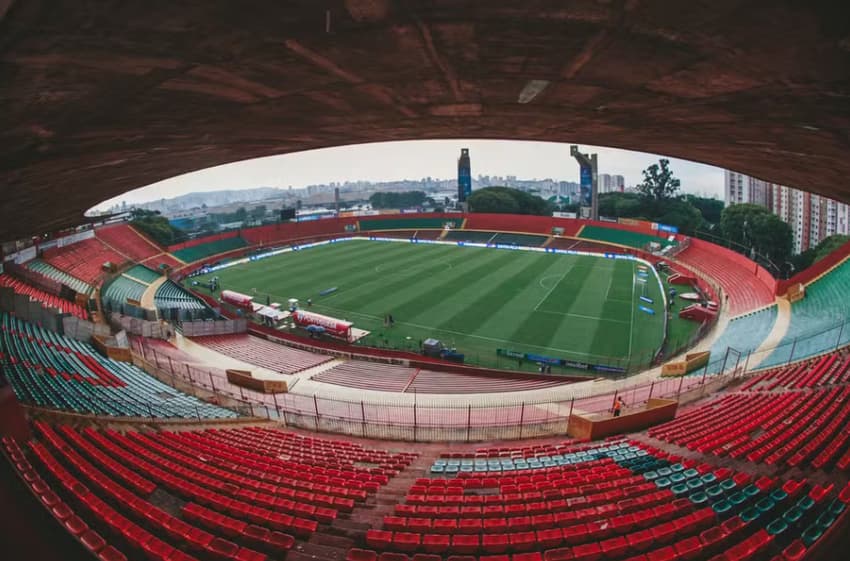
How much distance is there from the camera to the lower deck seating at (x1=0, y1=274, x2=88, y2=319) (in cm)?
2694

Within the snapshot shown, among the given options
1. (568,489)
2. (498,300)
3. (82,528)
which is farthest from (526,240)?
(82,528)

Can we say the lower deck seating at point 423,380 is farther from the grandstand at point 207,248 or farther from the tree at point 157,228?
the tree at point 157,228

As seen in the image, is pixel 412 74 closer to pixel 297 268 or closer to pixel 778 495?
pixel 778 495

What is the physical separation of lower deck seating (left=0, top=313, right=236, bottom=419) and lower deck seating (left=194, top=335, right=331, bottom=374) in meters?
5.99

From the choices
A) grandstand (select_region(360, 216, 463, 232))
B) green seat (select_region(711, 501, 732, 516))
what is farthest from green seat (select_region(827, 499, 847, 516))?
grandstand (select_region(360, 216, 463, 232))

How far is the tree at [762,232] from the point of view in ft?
172

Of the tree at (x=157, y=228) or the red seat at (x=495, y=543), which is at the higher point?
the tree at (x=157, y=228)

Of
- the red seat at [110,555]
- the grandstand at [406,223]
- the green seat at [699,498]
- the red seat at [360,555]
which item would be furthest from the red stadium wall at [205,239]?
the green seat at [699,498]

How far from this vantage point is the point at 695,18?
3359 mm

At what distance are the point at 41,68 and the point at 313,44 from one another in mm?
2269

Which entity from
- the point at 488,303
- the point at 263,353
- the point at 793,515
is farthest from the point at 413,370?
the point at 793,515

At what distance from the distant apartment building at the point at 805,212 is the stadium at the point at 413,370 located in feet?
290

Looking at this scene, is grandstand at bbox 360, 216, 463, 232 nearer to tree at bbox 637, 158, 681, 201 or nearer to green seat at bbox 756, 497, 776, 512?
tree at bbox 637, 158, 681, 201

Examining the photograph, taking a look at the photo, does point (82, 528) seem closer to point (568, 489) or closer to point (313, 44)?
point (313, 44)
